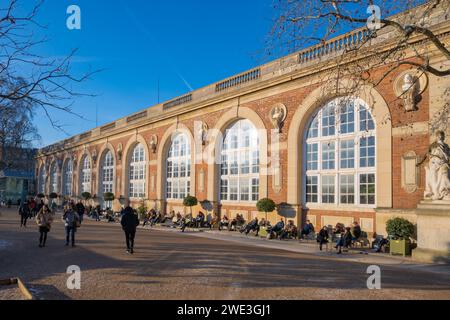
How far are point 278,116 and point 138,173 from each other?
19.3m

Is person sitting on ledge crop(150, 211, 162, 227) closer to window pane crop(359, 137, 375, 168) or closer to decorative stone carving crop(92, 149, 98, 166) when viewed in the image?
window pane crop(359, 137, 375, 168)

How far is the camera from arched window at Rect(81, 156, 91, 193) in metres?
46.8

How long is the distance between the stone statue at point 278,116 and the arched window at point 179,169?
9.71 m

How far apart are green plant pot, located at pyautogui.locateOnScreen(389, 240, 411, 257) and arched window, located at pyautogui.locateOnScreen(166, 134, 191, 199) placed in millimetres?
16998

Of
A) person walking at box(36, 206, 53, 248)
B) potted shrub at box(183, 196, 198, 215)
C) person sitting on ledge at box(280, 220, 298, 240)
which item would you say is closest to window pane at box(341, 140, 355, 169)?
person sitting on ledge at box(280, 220, 298, 240)

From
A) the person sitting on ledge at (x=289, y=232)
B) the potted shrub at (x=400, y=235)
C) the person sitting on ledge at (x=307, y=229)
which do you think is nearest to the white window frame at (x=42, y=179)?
the person sitting on ledge at (x=289, y=232)

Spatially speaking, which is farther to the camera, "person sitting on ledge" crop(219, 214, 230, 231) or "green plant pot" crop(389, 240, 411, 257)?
"person sitting on ledge" crop(219, 214, 230, 231)

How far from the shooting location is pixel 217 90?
2609 centimetres

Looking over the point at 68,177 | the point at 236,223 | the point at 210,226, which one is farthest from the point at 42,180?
the point at 236,223

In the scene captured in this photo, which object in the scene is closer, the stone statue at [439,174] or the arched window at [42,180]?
the stone statue at [439,174]

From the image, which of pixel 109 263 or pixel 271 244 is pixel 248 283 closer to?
pixel 109 263

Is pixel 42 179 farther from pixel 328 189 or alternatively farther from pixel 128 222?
pixel 128 222

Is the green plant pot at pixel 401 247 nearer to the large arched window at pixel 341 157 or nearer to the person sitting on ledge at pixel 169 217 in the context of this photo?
the large arched window at pixel 341 157

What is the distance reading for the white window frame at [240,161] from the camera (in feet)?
74.4
